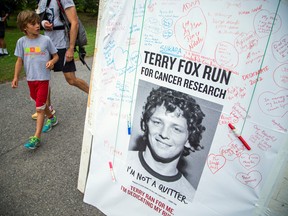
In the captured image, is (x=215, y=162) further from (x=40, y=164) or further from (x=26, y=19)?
(x=26, y=19)

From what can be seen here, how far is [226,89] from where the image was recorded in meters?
1.37

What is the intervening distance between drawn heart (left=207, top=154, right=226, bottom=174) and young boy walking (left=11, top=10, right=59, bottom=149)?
6.80 feet

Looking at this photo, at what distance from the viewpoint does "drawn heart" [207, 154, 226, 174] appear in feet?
4.89

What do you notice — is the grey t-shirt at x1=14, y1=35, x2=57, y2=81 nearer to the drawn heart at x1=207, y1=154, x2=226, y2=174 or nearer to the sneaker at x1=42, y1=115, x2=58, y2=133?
the sneaker at x1=42, y1=115, x2=58, y2=133

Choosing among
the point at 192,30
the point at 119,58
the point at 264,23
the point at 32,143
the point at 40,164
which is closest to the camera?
the point at 264,23

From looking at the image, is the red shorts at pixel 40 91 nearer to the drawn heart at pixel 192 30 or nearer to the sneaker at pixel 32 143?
the sneaker at pixel 32 143

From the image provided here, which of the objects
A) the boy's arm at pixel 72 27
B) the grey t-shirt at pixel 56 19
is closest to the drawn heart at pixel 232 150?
the boy's arm at pixel 72 27

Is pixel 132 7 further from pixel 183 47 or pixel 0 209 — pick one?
pixel 0 209

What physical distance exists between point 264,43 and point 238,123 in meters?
0.45

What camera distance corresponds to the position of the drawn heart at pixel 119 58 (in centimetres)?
169

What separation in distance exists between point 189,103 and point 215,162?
40 cm

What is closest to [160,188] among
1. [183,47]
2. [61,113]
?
[183,47]

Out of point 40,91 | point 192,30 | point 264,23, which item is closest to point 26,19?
point 40,91

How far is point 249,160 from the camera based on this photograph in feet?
4.62
